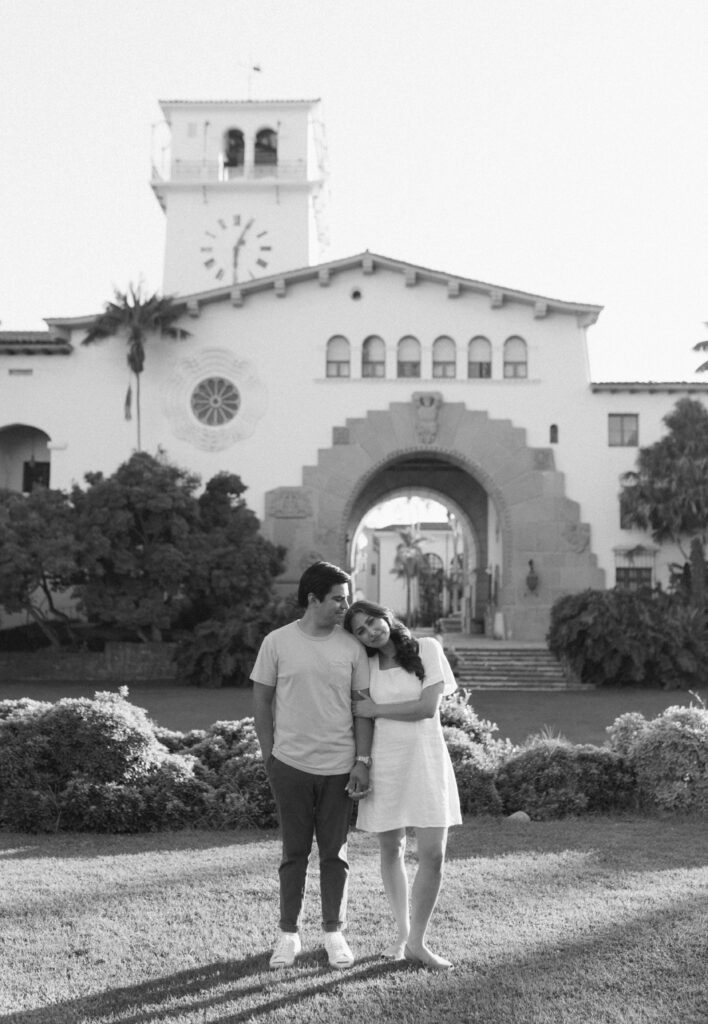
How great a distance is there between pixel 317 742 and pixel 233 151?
43.5m

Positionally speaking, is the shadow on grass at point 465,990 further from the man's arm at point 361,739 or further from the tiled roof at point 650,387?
the tiled roof at point 650,387

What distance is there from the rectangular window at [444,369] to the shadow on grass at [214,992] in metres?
26.3

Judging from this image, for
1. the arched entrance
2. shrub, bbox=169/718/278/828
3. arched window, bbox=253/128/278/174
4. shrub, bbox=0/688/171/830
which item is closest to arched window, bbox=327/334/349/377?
the arched entrance

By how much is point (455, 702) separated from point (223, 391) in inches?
821

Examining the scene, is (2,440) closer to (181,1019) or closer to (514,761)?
(514,761)

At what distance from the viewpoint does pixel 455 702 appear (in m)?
11.5

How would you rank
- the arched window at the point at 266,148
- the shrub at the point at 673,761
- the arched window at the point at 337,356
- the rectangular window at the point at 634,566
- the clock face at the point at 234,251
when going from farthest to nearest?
the arched window at the point at 266,148 → the clock face at the point at 234,251 → the arched window at the point at 337,356 → the rectangular window at the point at 634,566 → the shrub at the point at 673,761

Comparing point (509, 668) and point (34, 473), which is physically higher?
point (34, 473)

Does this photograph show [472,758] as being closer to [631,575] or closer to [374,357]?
[631,575]

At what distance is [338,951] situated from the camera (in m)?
5.30

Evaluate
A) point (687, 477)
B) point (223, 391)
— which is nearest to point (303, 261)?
point (223, 391)

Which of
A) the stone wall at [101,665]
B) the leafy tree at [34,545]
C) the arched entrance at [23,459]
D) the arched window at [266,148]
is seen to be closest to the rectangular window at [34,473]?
the arched entrance at [23,459]

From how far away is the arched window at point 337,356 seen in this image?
31.0m

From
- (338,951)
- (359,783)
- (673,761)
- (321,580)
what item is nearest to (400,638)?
(321,580)
